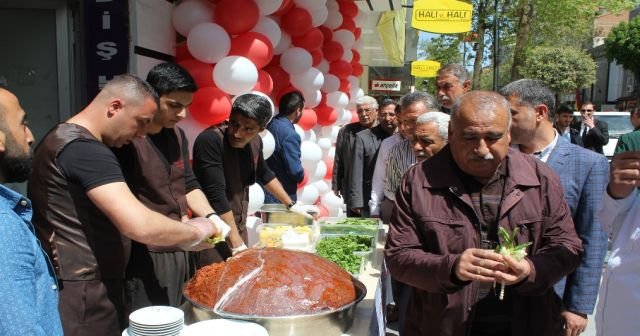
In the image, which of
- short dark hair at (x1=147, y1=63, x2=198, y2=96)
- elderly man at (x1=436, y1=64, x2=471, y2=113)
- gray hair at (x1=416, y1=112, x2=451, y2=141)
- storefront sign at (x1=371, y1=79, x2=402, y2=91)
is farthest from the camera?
storefront sign at (x1=371, y1=79, x2=402, y2=91)

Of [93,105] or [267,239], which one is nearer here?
[93,105]

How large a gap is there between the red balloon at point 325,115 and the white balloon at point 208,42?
3033mm

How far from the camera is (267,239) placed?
2961mm

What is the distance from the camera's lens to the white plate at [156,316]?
1.59m

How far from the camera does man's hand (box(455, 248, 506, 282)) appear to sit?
5.30 ft

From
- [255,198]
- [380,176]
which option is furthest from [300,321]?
[255,198]

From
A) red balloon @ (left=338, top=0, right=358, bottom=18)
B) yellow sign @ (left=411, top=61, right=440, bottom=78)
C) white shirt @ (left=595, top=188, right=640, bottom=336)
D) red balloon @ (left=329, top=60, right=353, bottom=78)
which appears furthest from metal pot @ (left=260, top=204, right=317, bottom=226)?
yellow sign @ (left=411, top=61, right=440, bottom=78)

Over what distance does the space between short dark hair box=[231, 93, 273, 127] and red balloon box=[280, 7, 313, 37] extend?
8.96 feet

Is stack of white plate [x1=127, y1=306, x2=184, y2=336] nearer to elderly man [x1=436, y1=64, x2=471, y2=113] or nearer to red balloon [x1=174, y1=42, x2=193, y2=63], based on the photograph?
red balloon [x1=174, y1=42, x2=193, y2=63]

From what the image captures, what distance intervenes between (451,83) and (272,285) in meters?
2.98

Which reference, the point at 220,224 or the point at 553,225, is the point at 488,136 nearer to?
the point at 553,225

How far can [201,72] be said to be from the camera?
13.9 feet

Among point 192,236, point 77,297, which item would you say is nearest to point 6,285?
point 77,297

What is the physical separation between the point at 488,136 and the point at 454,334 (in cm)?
73
